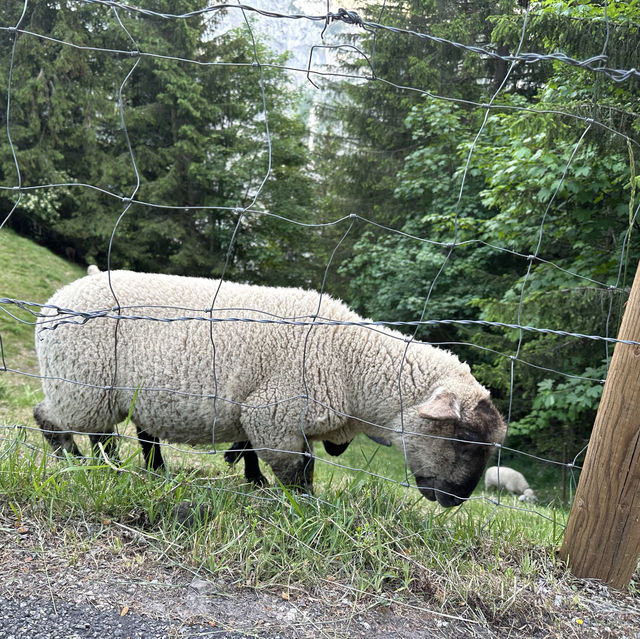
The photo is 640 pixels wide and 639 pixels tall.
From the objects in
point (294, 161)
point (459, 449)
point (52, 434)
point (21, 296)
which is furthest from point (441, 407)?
point (294, 161)

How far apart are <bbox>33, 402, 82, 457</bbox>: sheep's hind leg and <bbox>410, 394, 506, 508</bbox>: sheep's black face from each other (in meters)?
2.56

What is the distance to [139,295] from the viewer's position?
413cm

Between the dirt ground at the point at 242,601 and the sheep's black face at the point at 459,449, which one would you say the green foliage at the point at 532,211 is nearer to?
the sheep's black face at the point at 459,449

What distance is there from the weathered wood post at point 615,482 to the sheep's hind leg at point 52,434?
3376mm

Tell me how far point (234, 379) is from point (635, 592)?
2599mm

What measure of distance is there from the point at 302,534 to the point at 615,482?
60.4 inches

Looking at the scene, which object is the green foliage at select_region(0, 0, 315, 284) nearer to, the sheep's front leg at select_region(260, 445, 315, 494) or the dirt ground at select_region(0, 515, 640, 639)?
the sheep's front leg at select_region(260, 445, 315, 494)

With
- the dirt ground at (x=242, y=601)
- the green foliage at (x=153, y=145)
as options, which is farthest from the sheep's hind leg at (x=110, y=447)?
the green foliage at (x=153, y=145)

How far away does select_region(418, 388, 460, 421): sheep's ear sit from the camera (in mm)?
3670

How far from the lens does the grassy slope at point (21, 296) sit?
6452 mm

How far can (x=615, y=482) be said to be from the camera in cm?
272

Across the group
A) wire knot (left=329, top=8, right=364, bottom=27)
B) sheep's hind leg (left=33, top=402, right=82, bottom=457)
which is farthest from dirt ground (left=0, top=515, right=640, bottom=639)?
wire knot (left=329, top=8, right=364, bottom=27)

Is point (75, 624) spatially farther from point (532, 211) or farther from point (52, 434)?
point (532, 211)

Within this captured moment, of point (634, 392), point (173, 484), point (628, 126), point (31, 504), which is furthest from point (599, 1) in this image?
point (31, 504)
